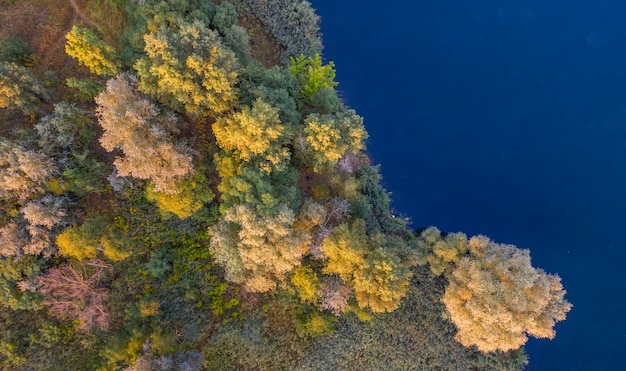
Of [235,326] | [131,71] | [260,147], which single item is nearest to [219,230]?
[260,147]

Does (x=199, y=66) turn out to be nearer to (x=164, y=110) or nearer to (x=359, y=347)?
(x=164, y=110)

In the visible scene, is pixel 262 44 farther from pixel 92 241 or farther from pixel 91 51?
pixel 92 241

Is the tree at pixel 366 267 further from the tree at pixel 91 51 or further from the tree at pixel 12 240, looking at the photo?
the tree at pixel 12 240

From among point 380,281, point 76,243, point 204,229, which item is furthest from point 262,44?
point 380,281

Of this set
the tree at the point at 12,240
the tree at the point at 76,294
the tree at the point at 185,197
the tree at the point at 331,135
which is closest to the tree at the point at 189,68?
the tree at the point at 185,197

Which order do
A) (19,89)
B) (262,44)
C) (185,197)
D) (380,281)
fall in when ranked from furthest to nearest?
(262,44)
(185,197)
(19,89)
(380,281)

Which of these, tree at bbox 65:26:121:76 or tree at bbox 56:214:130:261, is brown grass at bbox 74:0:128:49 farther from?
tree at bbox 56:214:130:261
